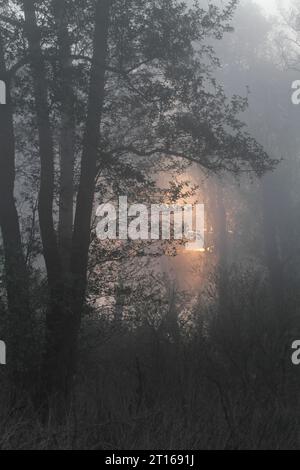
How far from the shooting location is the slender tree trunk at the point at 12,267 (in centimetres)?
1191

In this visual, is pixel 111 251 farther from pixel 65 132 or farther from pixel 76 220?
pixel 65 132

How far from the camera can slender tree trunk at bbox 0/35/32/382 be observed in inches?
469

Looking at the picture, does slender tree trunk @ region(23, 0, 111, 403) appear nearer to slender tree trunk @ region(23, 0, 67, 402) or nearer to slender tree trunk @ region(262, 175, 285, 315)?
slender tree trunk @ region(23, 0, 67, 402)

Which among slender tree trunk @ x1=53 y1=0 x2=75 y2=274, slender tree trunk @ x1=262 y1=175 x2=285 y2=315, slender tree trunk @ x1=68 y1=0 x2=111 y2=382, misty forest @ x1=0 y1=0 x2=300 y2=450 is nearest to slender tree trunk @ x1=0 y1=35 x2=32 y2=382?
misty forest @ x1=0 y1=0 x2=300 y2=450

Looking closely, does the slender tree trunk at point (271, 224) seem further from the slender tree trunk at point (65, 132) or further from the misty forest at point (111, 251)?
the slender tree trunk at point (65, 132)

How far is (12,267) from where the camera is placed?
12.2 m

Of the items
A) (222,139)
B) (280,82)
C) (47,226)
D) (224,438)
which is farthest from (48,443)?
(280,82)

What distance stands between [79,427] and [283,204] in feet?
70.9

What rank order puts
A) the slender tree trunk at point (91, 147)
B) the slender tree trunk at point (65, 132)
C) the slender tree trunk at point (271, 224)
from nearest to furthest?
the slender tree trunk at point (65, 132), the slender tree trunk at point (91, 147), the slender tree trunk at point (271, 224)

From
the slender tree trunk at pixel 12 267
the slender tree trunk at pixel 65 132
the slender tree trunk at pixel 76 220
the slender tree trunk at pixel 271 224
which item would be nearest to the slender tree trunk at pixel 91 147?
the slender tree trunk at pixel 76 220

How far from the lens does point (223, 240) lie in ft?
106

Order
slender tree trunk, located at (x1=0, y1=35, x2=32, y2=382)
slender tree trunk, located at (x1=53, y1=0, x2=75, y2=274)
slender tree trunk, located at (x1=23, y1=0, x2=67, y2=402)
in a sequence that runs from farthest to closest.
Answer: slender tree trunk, located at (x1=53, y1=0, x2=75, y2=274) → slender tree trunk, located at (x1=23, y1=0, x2=67, y2=402) → slender tree trunk, located at (x1=0, y1=35, x2=32, y2=382)

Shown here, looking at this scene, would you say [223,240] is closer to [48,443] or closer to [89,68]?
[89,68]

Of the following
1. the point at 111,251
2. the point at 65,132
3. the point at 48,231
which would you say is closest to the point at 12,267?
the point at 48,231
